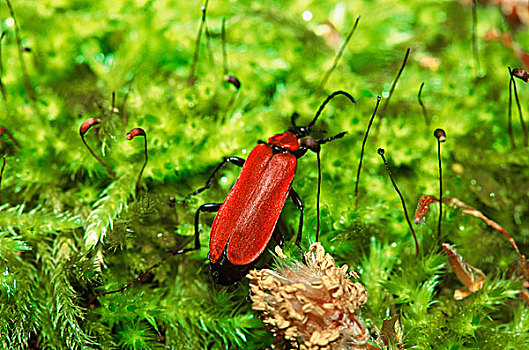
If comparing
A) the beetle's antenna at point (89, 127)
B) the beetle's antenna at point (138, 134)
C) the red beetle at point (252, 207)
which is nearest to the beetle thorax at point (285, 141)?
the red beetle at point (252, 207)

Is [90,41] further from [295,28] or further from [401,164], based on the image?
[401,164]

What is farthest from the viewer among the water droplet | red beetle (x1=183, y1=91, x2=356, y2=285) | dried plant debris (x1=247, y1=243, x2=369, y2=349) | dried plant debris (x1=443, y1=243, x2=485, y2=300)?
the water droplet

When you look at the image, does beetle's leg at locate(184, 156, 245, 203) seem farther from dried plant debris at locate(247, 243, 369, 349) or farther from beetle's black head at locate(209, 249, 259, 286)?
dried plant debris at locate(247, 243, 369, 349)

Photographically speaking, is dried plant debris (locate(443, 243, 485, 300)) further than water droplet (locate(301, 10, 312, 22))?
No

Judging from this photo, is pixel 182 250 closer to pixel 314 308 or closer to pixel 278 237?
pixel 278 237

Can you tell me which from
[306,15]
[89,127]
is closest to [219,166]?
[89,127]

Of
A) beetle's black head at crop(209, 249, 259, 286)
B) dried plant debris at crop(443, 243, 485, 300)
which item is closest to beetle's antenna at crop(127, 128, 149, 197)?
beetle's black head at crop(209, 249, 259, 286)
